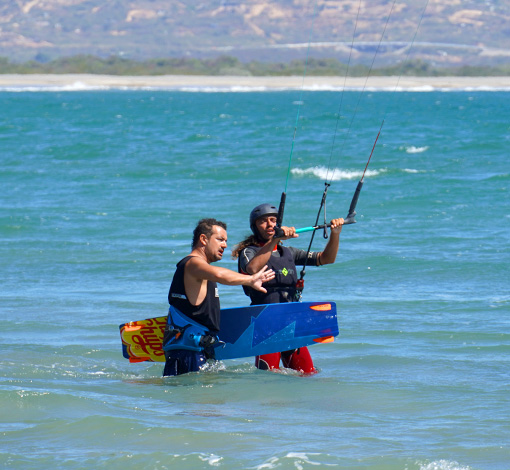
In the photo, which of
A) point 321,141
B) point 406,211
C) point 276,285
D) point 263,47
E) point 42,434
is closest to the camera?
point 42,434

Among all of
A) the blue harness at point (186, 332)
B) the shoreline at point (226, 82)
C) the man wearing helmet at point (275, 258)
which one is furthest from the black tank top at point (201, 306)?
the shoreline at point (226, 82)

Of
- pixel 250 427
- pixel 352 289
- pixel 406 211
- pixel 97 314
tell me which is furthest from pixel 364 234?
pixel 250 427

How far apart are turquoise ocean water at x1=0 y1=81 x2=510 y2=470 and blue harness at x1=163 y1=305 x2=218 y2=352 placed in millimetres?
321

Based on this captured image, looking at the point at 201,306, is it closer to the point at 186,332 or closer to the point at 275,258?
the point at 186,332

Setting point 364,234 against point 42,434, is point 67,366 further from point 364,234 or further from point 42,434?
point 364,234

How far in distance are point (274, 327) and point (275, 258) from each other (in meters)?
0.53

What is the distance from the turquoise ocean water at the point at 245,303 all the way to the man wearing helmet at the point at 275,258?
A: 0.53 ft

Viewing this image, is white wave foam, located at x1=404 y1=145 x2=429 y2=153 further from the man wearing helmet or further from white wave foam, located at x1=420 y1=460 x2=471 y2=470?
white wave foam, located at x1=420 y1=460 x2=471 y2=470

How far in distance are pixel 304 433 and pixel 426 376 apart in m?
1.90

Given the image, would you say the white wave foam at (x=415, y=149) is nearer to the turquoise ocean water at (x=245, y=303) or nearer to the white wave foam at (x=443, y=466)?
the turquoise ocean water at (x=245, y=303)

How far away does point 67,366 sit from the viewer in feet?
23.5

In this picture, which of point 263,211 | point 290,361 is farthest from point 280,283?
point 290,361

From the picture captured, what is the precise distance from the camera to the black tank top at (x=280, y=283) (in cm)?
628

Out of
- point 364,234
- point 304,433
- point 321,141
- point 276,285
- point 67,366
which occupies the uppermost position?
point 321,141
